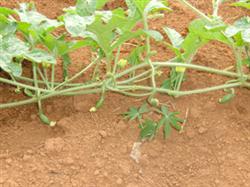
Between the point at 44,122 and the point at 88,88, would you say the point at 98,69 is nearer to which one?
the point at 88,88

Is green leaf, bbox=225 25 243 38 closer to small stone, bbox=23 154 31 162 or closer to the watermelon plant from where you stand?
the watermelon plant

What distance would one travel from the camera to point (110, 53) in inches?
83.3

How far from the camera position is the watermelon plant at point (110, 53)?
6.41 feet

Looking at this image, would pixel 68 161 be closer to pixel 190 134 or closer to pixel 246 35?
pixel 190 134

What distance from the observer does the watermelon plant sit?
1.96 metres

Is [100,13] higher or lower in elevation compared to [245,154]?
higher

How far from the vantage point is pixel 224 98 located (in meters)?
2.32

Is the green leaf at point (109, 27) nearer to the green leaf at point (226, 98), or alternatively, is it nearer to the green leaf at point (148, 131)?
the green leaf at point (148, 131)

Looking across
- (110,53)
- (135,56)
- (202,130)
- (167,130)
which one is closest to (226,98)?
(202,130)

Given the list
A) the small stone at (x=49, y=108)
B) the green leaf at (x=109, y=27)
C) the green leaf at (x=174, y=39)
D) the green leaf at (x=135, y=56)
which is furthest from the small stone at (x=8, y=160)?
the green leaf at (x=174, y=39)

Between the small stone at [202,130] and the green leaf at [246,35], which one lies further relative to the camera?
the small stone at [202,130]

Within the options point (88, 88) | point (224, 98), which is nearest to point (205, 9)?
point (224, 98)

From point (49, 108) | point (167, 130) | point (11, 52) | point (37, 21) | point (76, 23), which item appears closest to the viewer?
point (76, 23)

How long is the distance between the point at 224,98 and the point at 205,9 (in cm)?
78
